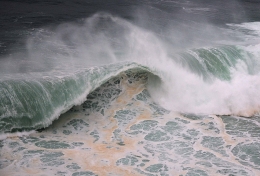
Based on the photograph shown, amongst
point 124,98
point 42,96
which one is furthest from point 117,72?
point 42,96

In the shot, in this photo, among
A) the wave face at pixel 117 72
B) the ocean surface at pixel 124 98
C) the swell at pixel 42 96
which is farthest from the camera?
the wave face at pixel 117 72

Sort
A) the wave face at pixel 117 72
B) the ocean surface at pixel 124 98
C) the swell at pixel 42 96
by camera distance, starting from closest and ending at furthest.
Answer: the ocean surface at pixel 124 98 < the swell at pixel 42 96 < the wave face at pixel 117 72

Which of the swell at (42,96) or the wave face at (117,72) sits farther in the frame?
the wave face at (117,72)

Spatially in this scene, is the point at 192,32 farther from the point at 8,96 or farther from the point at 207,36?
the point at 8,96

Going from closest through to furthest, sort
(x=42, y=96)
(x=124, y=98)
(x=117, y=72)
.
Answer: (x=42, y=96), (x=124, y=98), (x=117, y=72)

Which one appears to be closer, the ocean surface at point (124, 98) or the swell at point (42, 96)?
the ocean surface at point (124, 98)

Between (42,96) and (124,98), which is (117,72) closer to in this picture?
(124,98)
